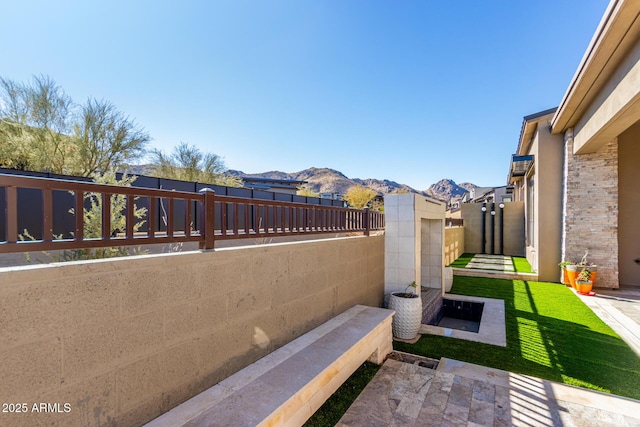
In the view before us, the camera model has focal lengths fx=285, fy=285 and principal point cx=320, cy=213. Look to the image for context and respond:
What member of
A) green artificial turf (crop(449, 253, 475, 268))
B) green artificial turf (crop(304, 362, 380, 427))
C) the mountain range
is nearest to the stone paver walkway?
green artificial turf (crop(304, 362, 380, 427))

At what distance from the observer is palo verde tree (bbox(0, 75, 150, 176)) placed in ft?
29.3

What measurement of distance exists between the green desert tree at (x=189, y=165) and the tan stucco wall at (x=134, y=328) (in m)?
14.6

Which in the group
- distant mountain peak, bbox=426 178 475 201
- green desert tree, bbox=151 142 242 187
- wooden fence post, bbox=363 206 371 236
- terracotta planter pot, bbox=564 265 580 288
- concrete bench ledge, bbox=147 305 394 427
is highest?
distant mountain peak, bbox=426 178 475 201

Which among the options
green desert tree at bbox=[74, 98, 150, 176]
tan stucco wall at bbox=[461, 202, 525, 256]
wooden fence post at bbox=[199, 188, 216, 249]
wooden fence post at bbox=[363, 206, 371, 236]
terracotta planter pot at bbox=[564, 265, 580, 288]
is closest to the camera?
wooden fence post at bbox=[199, 188, 216, 249]

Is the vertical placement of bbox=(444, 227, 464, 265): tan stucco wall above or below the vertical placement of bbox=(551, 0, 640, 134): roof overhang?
below

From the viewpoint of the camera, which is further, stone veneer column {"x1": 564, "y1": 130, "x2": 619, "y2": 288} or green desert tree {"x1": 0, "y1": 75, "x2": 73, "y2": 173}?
green desert tree {"x1": 0, "y1": 75, "x2": 73, "y2": 173}

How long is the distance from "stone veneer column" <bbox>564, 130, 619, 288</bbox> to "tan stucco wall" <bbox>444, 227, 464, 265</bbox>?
3.41m

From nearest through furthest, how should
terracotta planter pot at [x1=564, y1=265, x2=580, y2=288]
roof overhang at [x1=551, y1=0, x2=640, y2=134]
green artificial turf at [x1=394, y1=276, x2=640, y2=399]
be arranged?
1. green artificial turf at [x1=394, y1=276, x2=640, y2=399]
2. roof overhang at [x1=551, y1=0, x2=640, y2=134]
3. terracotta planter pot at [x1=564, y1=265, x2=580, y2=288]

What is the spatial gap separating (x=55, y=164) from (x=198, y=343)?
36.6 ft

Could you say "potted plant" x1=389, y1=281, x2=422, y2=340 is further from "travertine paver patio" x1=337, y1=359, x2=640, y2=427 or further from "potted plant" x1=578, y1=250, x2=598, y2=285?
"potted plant" x1=578, y1=250, x2=598, y2=285

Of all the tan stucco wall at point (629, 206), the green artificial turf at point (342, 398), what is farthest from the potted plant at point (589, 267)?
the green artificial turf at point (342, 398)

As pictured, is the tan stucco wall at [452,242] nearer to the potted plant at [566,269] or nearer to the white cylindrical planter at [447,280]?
the white cylindrical planter at [447,280]

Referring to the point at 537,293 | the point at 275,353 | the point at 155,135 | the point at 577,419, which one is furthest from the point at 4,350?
the point at 155,135

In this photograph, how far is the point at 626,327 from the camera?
16.2ft
